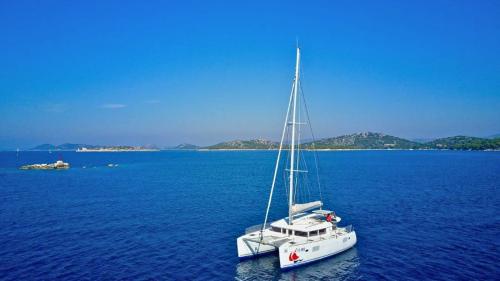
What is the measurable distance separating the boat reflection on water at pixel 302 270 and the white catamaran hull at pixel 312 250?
1.92 feet

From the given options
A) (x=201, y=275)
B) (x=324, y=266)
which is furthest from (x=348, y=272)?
(x=201, y=275)

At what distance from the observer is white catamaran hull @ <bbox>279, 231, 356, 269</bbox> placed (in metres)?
33.8

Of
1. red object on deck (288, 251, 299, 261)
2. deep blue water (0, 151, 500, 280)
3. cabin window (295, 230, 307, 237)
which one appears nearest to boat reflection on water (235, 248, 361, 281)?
deep blue water (0, 151, 500, 280)

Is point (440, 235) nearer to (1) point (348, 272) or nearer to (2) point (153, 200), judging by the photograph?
(1) point (348, 272)

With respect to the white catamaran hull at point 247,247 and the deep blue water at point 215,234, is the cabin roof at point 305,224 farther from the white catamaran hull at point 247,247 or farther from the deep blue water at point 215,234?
the deep blue water at point 215,234

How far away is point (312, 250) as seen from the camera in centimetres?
3556

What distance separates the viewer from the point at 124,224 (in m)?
51.0

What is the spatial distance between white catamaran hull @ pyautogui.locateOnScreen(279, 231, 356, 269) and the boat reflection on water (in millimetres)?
586

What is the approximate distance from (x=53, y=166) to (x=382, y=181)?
12644 centimetres

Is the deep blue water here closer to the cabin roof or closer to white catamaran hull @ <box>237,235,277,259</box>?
white catamaran hull @ <box>237,235,277,259</box>

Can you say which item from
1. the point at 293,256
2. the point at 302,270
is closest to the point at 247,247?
the point at 293,256

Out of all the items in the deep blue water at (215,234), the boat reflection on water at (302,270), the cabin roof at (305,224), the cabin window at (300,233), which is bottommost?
the boat reflection on water at (302,270)

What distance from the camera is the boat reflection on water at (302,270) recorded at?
32.5 meters

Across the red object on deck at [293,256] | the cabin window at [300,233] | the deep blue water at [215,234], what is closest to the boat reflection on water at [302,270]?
the deep blue water at [215,234]
